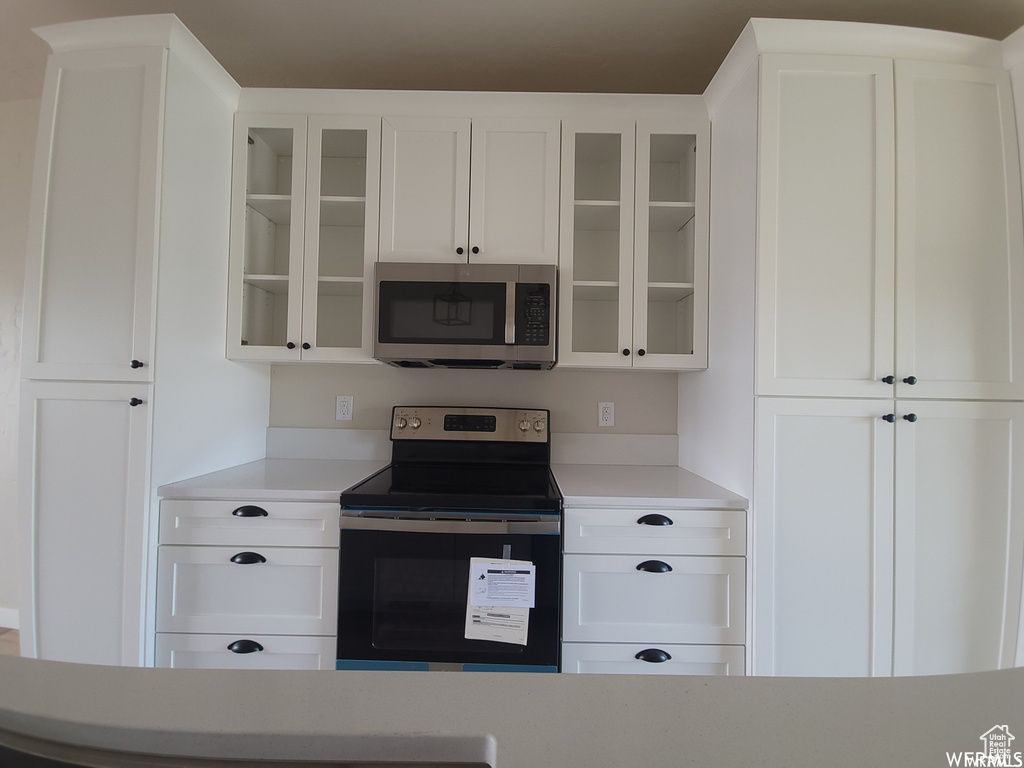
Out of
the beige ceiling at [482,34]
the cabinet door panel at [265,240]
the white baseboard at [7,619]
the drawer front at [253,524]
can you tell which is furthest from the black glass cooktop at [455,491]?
the white baseboard at [7,619]

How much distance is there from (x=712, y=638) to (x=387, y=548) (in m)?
1.09

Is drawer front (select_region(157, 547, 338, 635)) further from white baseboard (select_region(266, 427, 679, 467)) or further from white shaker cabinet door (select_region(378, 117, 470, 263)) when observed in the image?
white shaker cabinet door (select_region(378, 117, 470, 263))

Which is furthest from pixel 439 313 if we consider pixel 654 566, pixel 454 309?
pixel 654 566

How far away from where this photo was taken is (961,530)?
1.61 m

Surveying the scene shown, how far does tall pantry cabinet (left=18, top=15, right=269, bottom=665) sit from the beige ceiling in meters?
0.49

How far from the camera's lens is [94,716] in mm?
441

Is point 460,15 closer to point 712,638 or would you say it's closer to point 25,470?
point 25,470

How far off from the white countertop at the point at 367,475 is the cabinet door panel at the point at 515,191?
2.90ft

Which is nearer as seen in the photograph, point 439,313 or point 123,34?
point 123,34

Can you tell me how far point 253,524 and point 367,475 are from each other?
449mm

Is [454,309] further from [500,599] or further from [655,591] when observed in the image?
[655,591]

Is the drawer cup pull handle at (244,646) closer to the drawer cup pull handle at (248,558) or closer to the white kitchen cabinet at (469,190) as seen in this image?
the drawer cup pull handle at (248,558)

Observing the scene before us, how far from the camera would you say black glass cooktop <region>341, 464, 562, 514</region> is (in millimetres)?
1635

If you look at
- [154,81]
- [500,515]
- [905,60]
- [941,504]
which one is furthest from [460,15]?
[941,504]
